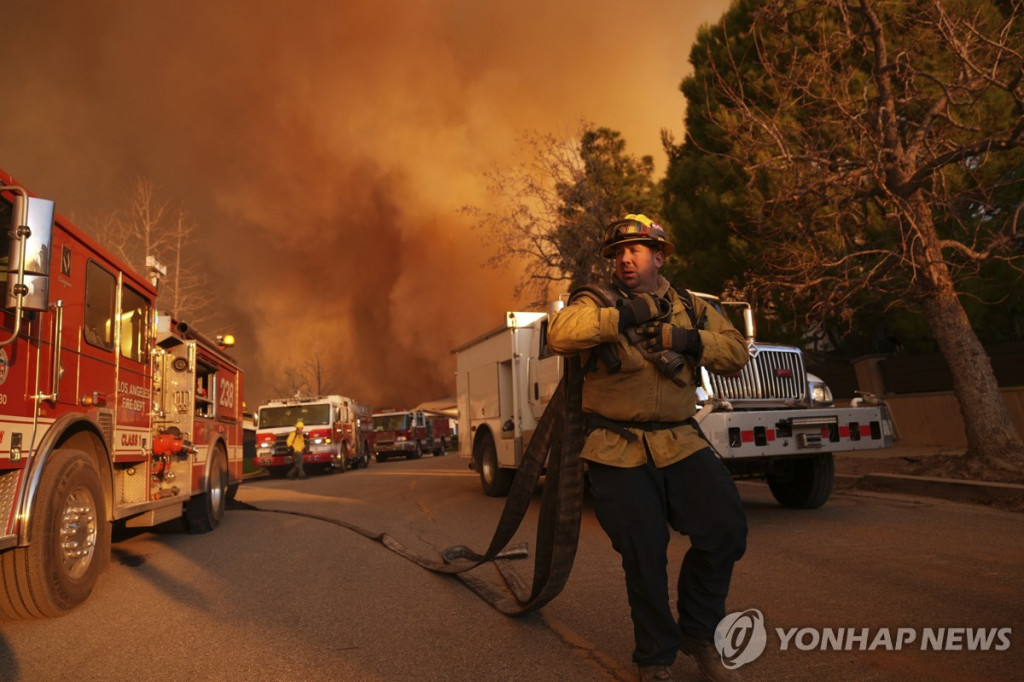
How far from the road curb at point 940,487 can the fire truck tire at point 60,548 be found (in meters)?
8.54

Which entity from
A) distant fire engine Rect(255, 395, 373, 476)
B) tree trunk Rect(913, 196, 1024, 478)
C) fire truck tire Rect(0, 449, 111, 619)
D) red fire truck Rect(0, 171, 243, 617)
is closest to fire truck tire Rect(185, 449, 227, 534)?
red fire truck Rect(0, 171, 243, 617)

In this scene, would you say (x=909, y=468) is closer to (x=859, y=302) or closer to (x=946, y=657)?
(x=859, y=302)

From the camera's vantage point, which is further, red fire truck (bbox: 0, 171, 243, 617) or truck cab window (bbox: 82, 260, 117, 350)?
truck cab window (bbox: 82, 260, 117, 350)

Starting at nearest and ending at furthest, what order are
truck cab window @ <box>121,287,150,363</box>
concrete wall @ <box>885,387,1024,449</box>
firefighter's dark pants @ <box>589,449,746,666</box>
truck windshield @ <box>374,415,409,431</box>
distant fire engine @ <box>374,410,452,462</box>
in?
firefighter's dark pants @ <box>589,449,746,666</box>, truck cab window @ <box>121,287,150,363</box>, concrete wall @ <box>885,387,1024,449</box>, distant fire engine @ <box>374,410,452,462</box>, truck windshield @ <box>374,415,409,431</box>

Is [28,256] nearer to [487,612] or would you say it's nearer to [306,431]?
[487,612]

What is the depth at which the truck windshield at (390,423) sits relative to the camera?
36.1 meters

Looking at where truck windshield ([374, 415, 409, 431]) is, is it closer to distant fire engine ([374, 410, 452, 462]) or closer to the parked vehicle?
distant fire engine ([374, 410, 452, 462])

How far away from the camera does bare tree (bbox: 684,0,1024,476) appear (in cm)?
1031

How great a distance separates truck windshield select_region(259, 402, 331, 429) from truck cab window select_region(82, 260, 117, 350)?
710 inches

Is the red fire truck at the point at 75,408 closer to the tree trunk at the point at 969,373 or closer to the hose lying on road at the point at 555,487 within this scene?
the hose lying on road at the point at 555,487

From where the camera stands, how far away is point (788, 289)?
14.4m

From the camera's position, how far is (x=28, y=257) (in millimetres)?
4379

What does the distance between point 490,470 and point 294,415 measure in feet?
45.3

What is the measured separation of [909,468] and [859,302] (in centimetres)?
510
